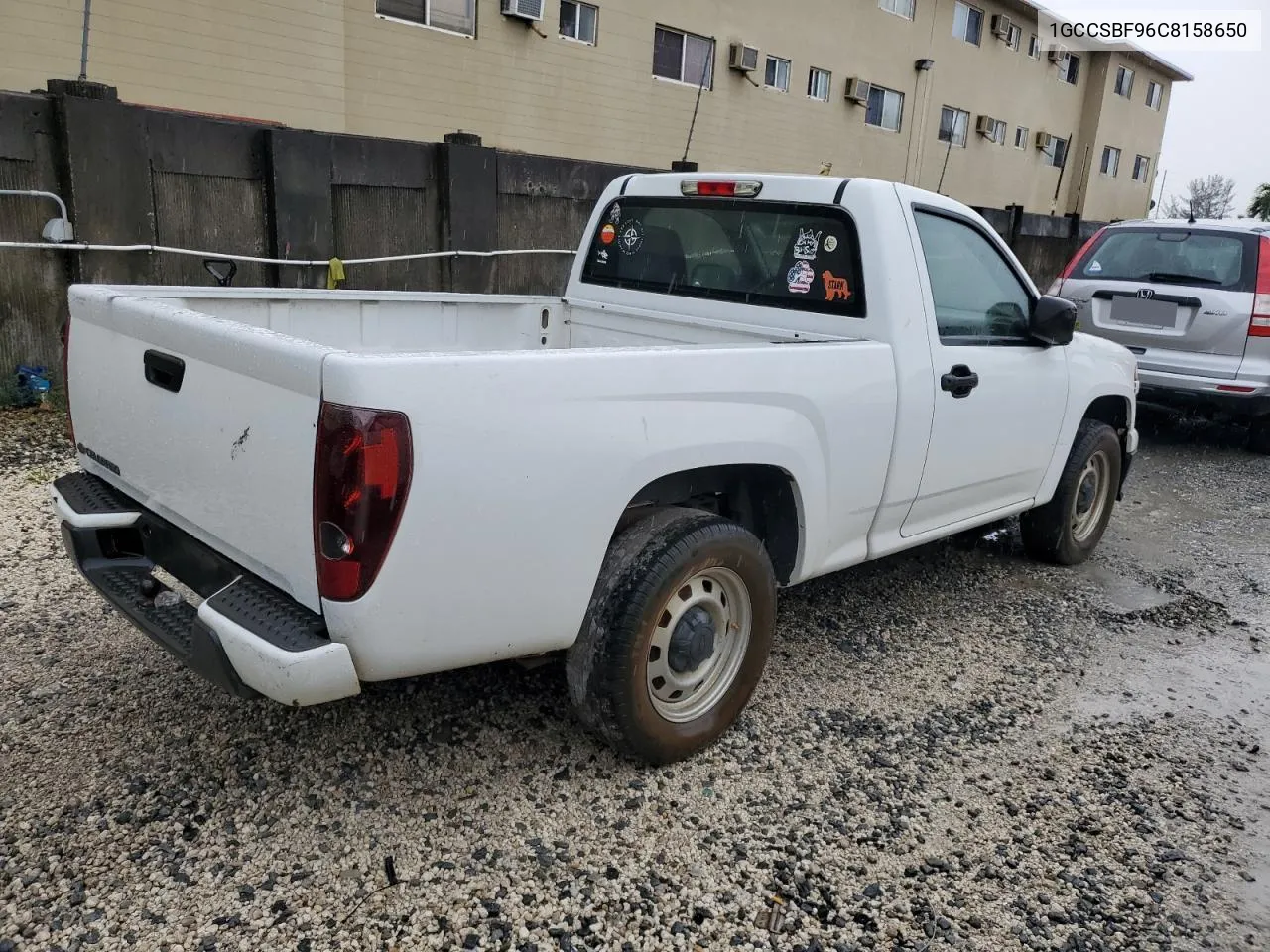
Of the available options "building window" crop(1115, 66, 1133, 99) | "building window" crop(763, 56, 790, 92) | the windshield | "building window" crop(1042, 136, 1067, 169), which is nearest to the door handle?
the windshield

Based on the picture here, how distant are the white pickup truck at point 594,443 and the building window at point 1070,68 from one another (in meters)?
27.7

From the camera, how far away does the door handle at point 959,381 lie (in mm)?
3729

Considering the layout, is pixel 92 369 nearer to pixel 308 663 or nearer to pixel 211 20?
pixel 308 663

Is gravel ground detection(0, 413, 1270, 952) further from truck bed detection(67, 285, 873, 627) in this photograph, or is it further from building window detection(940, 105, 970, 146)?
building window detection(940, 105, 970, 146)

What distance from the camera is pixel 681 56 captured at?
16062 mm

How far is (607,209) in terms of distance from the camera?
182 inches

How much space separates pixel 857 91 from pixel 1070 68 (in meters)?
12.7

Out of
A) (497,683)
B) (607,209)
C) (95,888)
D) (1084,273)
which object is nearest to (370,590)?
(95,888)

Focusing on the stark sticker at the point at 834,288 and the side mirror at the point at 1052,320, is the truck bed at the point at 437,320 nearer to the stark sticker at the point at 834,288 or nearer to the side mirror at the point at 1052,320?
the stark sticker at the point at 834,288

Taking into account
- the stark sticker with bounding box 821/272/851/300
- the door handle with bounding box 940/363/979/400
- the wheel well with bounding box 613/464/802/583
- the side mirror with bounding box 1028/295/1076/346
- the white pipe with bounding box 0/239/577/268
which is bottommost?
the wheel well with bounding box 613/464/802/583

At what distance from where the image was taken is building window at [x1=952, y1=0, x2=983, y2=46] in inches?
890

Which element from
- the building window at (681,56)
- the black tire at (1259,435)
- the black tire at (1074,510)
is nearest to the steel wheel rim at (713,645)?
the black tire at (1074,510)

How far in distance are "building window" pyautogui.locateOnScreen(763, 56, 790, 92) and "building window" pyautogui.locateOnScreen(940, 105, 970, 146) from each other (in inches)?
258

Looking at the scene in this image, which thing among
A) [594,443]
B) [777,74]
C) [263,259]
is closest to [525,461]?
[594,443]
